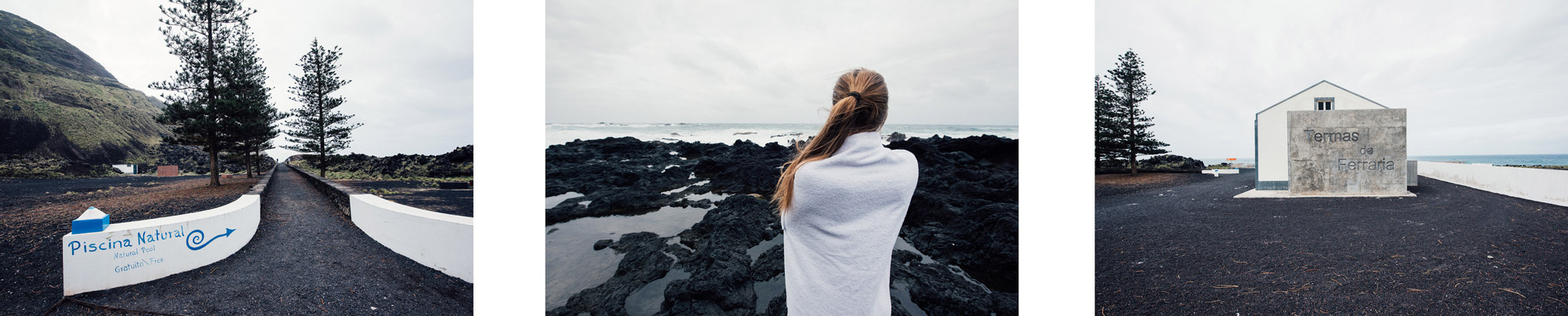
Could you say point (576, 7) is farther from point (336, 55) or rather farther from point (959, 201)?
point (959, 201)

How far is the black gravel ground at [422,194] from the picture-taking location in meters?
1.96

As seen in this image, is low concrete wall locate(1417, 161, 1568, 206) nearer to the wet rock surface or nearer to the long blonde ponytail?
the wet rock surface

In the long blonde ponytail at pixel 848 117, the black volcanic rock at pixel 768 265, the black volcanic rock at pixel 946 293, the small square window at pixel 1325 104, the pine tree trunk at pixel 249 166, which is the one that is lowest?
the black volcanic rock at pixel 946 293

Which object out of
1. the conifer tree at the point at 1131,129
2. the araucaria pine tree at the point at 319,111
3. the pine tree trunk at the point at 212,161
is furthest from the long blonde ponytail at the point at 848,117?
the conifer tree at the point at 1131,129

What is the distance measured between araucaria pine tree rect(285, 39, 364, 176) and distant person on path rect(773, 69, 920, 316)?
248cm

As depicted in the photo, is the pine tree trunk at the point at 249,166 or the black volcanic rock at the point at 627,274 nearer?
the black volcanic rock at the point at 627,274

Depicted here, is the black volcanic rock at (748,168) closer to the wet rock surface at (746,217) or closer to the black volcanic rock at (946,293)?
the wet rock surface at (746,217)

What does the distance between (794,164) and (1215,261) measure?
2.37 metres

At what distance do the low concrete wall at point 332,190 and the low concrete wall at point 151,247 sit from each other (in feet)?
1.28

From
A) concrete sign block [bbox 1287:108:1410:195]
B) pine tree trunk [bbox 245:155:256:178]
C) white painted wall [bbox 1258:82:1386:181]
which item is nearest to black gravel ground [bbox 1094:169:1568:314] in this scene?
concrete sign block [bbox 1287:108:1410:195]

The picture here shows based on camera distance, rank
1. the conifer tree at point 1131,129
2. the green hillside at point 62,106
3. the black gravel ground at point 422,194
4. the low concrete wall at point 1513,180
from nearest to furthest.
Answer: the green hillside at point 62,106 < the black gravel ground at point 422,194 < the low concrete wall at point 1513,180 < the conifer tree at point 1131,129

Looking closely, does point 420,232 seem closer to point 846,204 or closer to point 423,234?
point 423,234

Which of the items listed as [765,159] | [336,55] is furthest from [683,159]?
[336,55]

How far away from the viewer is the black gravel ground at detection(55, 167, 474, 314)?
1.52 metres
